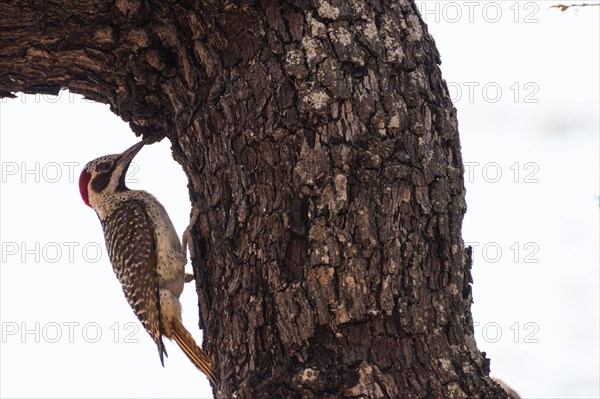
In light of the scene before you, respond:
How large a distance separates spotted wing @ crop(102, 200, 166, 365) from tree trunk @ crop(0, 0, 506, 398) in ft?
5.37

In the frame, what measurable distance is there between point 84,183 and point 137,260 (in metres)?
1.01

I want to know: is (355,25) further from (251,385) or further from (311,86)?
(251,385)

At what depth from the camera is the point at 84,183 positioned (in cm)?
620

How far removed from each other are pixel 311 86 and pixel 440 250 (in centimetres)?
84

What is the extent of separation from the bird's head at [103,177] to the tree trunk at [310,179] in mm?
2120

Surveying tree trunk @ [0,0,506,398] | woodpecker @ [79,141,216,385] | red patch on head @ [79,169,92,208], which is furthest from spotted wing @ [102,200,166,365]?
tree trunk @ [0,0,506,398]

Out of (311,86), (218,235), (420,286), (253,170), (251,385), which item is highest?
(311,86)

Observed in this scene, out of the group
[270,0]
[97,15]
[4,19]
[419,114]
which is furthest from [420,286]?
[4,19]

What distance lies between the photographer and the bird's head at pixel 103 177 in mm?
5938

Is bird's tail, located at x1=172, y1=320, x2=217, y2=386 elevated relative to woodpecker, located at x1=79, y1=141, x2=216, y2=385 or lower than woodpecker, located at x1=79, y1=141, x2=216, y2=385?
lower

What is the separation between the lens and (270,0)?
352 cm

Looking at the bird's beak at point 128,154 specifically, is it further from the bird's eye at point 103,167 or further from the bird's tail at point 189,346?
the bird's tail at point 189,346

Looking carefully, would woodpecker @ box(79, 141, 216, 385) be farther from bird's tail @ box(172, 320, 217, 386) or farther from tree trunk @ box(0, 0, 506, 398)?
tree trunk @ box(0, 0, 506, 398)

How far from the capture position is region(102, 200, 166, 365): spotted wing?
536cm
